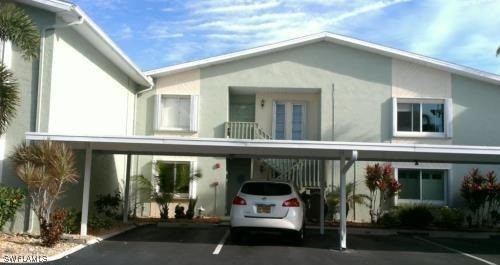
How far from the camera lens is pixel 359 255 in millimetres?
12156

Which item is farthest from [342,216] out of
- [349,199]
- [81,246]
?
[349,199]

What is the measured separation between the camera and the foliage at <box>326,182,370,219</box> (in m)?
20.2

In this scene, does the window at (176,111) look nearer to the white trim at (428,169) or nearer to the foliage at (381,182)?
the foliage at (381,182)

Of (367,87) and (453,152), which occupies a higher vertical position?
(367,87)

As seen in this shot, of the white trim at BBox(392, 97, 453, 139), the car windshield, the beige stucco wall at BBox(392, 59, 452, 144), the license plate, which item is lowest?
the license plate

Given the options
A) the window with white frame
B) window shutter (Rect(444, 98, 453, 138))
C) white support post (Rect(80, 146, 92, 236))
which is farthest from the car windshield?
window shutter (Rect(444, 98, 453, 138))

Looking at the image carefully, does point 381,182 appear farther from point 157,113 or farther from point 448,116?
point 157,113

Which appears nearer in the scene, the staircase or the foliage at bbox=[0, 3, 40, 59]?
the foliage at bbox=[0, 3, 40, 59]

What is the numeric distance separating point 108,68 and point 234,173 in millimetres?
6911

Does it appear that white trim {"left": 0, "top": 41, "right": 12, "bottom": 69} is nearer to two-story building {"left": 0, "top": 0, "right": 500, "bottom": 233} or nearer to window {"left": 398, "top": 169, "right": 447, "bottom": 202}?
two-story building {"left": 0, "top": 0, "right": 500, "bottom": 233}

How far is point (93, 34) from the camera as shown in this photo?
1566 centimetres

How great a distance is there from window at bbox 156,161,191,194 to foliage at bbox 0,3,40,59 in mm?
8900

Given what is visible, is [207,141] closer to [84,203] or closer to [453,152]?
[84,203]

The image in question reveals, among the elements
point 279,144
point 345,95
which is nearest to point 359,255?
point 279,144
